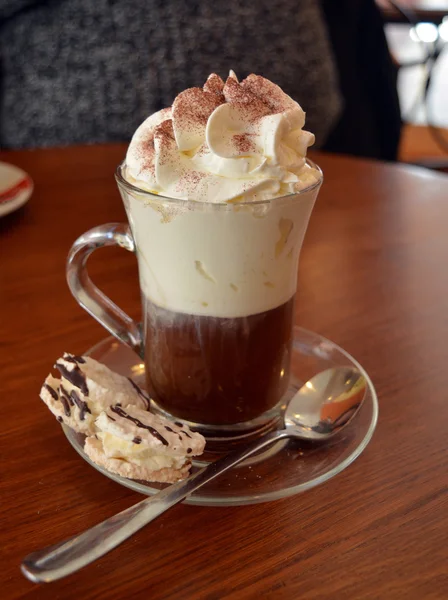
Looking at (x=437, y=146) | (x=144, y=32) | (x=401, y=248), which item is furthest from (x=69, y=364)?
(x=437, y=146)

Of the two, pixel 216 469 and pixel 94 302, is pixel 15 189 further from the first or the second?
pixel 216 469

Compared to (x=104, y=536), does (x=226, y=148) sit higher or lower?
higher

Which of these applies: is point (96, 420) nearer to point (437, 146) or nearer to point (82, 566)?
point (82, 566)

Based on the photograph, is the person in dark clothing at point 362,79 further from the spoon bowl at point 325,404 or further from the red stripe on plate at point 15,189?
the spoon bowl at point 325,404

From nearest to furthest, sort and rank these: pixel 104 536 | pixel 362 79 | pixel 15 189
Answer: pixel 104 536 < pixel 15 189 < pixel 362 79

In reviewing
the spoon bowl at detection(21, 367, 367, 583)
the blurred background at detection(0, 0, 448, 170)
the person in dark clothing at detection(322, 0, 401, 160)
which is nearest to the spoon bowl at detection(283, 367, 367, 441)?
the spoon bowl at detection(21, 367, 367, 583)

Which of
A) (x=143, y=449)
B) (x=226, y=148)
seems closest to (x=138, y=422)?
(x=143, y=449)
